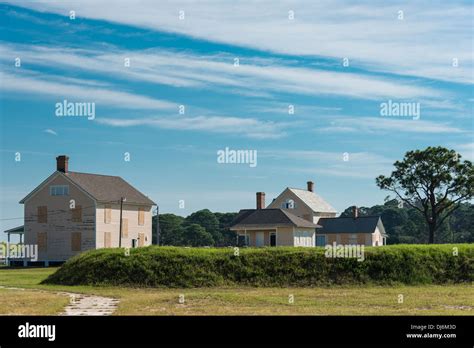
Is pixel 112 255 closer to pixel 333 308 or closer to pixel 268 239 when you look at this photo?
pixel 333 308

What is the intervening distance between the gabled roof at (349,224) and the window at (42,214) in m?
32.0

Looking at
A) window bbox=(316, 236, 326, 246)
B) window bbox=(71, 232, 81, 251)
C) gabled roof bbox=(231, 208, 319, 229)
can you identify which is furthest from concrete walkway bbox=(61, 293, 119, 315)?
window bbox=(316, 236, 326, 246)

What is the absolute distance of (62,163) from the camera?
57031 mm

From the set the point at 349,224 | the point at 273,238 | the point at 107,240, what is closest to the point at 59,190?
the point at 107,240

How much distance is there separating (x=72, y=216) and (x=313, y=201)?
31832 mm

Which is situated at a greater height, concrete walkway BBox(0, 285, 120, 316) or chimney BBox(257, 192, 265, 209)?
chimney BBox(257, 192, 265, 209)

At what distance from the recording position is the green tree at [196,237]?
9338 cm

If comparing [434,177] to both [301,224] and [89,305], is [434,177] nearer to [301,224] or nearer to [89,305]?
[301,224]

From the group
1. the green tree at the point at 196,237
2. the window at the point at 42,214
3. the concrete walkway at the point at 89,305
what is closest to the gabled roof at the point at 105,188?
the window at the point at 42,214

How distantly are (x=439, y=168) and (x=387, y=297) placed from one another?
45.8 meters

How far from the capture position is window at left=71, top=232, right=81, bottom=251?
183 ft

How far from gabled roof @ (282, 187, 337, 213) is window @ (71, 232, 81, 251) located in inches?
1058

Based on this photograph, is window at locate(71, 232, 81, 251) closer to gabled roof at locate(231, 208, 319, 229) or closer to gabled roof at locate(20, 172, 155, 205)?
gabled roof at locate(20, 172, 155, 205)
